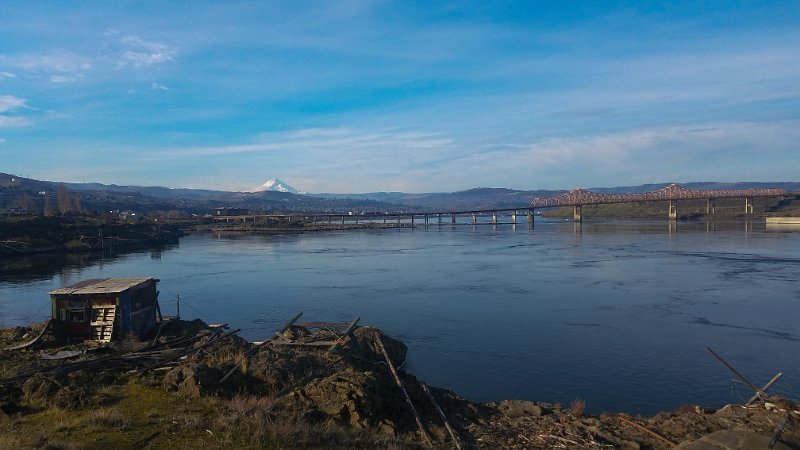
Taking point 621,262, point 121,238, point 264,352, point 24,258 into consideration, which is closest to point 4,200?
point 121,238

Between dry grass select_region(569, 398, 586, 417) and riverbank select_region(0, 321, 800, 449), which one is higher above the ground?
riverbank select_region(0, 321, 800, 449)

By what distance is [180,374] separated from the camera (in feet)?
23.4

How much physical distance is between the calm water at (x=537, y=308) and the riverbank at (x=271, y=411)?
1682 mm

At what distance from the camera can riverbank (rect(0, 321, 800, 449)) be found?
17.9 ft

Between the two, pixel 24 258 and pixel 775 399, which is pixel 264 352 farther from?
pixel 24 258

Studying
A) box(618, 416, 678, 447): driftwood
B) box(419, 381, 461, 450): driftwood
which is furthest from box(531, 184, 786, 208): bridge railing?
box(419, 381, 461, 450): driftwood

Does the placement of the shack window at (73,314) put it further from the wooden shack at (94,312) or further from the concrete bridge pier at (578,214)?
the concrete bridge pier at (578,214)

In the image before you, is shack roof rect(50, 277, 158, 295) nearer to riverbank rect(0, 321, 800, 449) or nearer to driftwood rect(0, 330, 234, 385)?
riverbank rect(0, 321, 800, 449)

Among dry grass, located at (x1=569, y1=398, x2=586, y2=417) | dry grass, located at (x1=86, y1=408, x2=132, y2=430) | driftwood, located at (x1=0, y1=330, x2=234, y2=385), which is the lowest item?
dry grass, located at (x1=569, y1=398, x2=586, y2=417)

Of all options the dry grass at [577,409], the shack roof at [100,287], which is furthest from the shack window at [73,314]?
the dry grass at [577,409]

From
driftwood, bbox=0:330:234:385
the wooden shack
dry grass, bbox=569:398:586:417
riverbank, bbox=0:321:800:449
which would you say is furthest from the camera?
the wooden shack

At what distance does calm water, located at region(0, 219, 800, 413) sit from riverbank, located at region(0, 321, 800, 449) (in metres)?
1.68

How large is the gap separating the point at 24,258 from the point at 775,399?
37.5 metres

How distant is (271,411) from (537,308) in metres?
12.0
